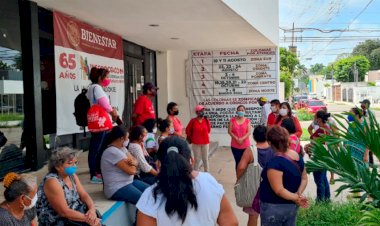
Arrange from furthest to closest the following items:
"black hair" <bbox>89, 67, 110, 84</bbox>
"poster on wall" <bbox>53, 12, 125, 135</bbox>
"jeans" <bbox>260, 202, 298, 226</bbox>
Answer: "poster on wall" <bbox>53, 12, 125, 135</bbox> → "black hair" <bbox>89, 67, 110, 84</bbox> → "jeans" <bbox>260, 202, 298, 226</bbox>

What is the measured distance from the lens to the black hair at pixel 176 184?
2357mm

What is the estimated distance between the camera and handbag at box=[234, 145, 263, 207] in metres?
4.99

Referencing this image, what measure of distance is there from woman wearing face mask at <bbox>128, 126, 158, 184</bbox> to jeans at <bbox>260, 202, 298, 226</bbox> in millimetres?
1831

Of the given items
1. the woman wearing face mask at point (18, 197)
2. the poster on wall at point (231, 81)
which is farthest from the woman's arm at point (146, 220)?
the poster on wall at point (231, 81)

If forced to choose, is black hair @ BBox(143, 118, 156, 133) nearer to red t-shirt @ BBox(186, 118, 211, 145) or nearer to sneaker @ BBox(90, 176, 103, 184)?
sneaker @ BBox(90, 176, 103, 184)

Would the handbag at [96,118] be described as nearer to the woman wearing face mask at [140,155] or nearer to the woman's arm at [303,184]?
the woman wearing face mask at [140,155]

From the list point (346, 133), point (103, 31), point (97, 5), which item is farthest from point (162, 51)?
point (346, 133)

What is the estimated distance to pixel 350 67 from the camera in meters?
76.3

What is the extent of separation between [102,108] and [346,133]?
10.6 feet

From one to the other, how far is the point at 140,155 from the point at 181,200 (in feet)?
10.5

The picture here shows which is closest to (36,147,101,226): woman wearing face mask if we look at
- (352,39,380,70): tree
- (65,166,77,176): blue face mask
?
(65,166,77,176): blue face mask

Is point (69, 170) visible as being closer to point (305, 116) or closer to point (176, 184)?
point (176, 184)

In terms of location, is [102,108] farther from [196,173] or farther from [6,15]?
[196,173]

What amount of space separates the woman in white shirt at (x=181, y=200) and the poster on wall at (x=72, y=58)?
204 inches
